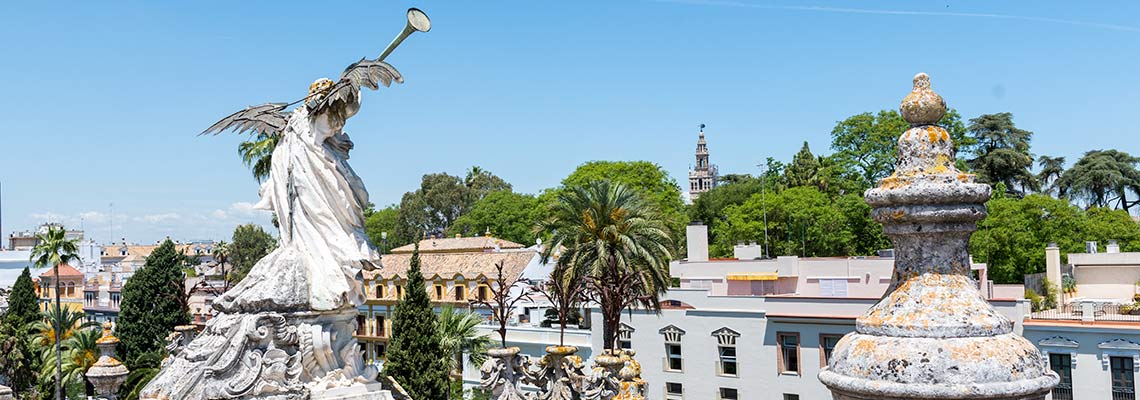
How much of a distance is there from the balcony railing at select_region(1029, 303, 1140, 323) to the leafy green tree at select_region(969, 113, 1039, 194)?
27.8 m

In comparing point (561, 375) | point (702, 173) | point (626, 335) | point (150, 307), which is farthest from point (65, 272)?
point (702, 173)

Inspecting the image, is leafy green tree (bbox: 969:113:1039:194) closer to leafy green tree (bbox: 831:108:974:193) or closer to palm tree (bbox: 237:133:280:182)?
leafy green tree (bbox: 831:108:974:193)

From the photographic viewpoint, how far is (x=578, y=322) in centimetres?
3938

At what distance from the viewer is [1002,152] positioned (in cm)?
5766

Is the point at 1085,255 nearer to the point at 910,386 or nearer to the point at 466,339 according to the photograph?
the point at 466,339

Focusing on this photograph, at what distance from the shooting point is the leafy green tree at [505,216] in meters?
77.0

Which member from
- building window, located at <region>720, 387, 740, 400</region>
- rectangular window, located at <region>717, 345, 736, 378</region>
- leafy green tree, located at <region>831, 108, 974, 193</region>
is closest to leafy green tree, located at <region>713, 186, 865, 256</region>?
leafy green tree, located at <region>831, 108, 974, 193</region>

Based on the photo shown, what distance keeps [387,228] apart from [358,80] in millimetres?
83603

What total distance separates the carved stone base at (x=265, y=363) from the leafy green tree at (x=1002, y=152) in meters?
51.8

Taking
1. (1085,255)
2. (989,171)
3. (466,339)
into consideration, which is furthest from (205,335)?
(989,171)

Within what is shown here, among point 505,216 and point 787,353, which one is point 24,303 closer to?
point 787,353

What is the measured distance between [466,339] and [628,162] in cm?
3753

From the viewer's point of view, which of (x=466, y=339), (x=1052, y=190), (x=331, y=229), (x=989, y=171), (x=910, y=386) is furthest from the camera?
(x=1052, y=190)

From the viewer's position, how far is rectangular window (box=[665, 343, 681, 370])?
34188 millimetres
